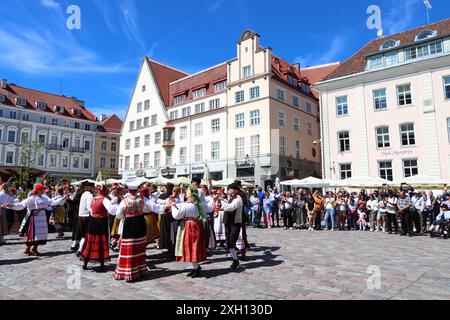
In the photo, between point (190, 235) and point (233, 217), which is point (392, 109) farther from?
point (190, 235)

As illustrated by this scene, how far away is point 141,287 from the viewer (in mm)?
5875

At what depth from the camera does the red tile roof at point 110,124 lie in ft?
210

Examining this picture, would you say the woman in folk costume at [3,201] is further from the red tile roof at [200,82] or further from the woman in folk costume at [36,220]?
the red tile roof at [200,82]

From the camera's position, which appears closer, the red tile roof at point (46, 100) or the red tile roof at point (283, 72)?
the red tile roof at point (283, 72)

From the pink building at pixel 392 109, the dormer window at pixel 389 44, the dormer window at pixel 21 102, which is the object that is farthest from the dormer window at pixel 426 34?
the dormer window at pixel 21 102

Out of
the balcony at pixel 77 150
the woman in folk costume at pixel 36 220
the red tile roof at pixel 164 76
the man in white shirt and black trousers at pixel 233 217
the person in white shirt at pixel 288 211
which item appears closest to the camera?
the man in white shirt and black trousers at pixel 233 217

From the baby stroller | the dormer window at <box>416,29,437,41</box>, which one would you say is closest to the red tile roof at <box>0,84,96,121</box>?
the dormer window at <box>416,29,437,41</box>

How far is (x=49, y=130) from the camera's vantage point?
55.7 m

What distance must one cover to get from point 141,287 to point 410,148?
26.0 meters

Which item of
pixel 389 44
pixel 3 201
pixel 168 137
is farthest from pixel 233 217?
pixel 168 137

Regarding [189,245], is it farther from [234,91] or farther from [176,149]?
[176,149]

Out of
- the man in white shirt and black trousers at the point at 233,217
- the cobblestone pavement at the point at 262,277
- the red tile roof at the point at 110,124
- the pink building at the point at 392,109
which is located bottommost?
the cobblestone pavement at the point at 262,277

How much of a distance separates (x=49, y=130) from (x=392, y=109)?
53676 millimetres

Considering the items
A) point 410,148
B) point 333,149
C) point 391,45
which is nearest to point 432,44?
point 391,45
